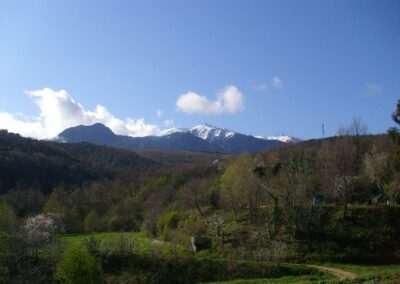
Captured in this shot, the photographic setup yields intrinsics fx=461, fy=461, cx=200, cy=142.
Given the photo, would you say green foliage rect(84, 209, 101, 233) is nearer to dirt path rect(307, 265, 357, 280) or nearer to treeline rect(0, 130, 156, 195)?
treeline rect(0, 130, 156, 195)

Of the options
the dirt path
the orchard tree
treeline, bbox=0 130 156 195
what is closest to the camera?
the dirt path

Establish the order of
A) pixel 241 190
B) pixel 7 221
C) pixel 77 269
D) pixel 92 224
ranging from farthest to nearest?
pixel 92 224 → pixel 241 190 → pixel 7 221 → pixel 77 269

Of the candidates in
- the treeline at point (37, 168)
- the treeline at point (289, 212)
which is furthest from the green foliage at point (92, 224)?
the treeline at point (37, 168)

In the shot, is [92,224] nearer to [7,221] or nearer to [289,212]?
[7,221]

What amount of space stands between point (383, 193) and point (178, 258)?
33.9m

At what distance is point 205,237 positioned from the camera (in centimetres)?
5778

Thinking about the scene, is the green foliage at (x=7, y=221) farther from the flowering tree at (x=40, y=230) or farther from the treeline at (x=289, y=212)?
the flowering tree at (x=40, y=230)

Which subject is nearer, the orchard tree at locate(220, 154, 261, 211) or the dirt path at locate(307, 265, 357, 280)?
the dirt path at locate(307, 265, 357, 280)

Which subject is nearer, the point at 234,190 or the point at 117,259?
the point at 117,259

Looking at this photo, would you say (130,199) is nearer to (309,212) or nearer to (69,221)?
(69,221)

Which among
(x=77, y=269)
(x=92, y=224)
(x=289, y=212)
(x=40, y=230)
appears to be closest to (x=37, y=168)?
(x=92, y=224)

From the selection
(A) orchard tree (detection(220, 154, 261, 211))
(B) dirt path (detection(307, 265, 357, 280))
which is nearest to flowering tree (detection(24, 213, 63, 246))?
(A) orchard tree (detection(220, 154, 261, 211))

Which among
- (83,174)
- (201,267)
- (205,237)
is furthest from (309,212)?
(83,174)

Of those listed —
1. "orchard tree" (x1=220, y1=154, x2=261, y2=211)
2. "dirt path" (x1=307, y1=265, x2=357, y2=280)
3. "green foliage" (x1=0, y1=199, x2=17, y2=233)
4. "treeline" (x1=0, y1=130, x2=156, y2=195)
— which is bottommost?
"dirt path" (x1=307, y1=265, x2=357, y2=280)
